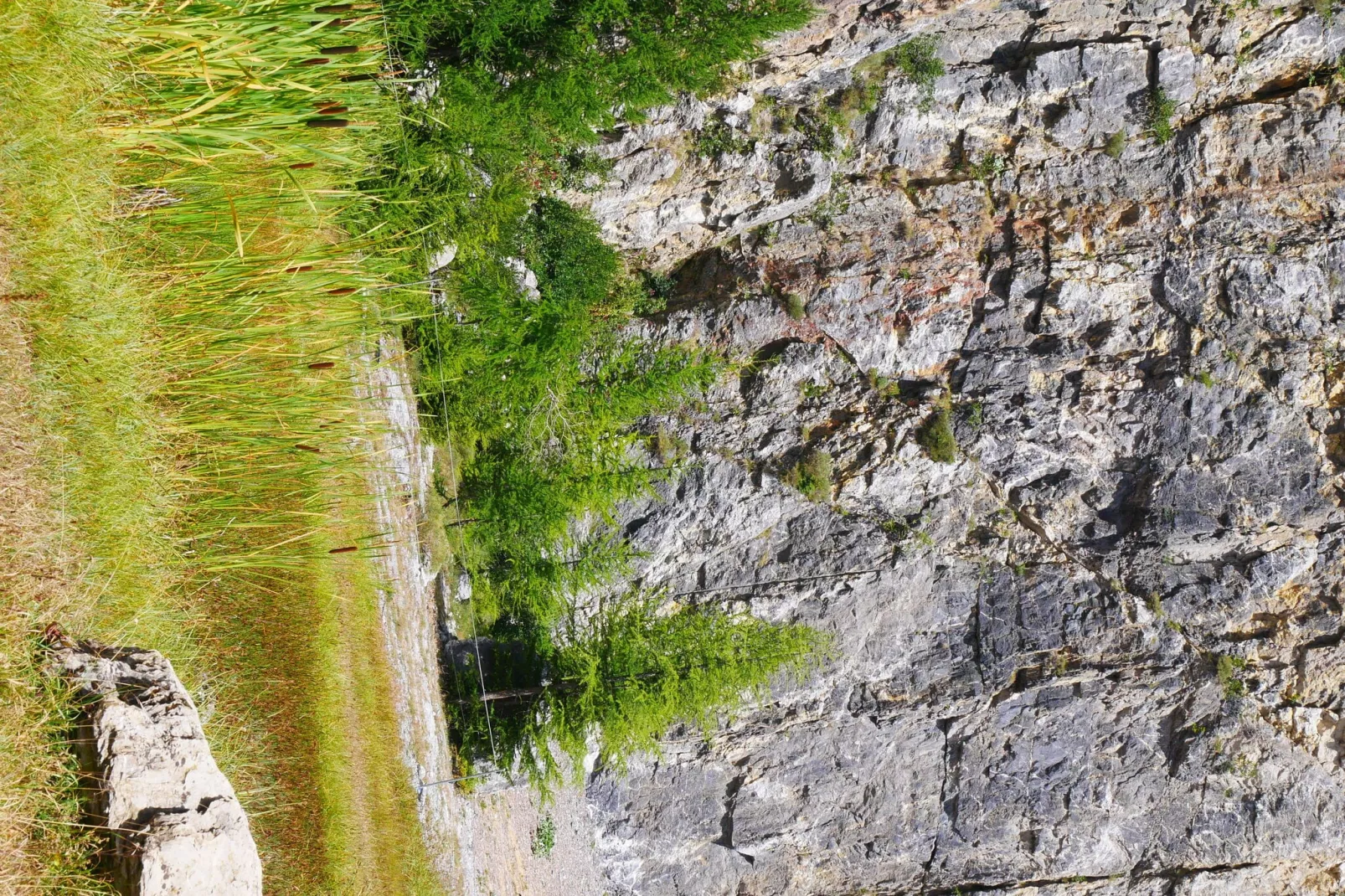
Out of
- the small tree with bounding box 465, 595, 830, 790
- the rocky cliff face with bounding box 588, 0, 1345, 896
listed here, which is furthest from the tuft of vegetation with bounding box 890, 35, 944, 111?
the small tree with bounding box 465, 595, 830, 790

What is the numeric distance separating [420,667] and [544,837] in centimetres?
255

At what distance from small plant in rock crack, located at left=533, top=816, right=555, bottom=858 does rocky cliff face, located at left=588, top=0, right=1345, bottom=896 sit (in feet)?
5.67

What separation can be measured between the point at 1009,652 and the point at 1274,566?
87.0 inches

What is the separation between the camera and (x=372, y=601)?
243 inches

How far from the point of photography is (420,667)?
6840 millimetres

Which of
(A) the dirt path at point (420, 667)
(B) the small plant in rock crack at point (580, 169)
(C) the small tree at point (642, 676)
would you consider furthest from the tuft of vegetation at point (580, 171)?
(C) the small tree at point (642, 676)

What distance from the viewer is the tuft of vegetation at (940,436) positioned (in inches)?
300

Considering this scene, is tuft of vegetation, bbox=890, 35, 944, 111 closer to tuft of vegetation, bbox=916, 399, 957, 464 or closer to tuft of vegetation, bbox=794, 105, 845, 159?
tuft of vegetation, bbox=794, 105, 845, 159

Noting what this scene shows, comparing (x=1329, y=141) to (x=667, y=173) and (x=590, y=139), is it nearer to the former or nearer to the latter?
(x=667, y=173)

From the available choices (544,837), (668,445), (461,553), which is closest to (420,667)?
(461,553)

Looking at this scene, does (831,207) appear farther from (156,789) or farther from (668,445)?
(156,789)

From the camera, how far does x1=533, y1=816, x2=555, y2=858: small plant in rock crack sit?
325 inches

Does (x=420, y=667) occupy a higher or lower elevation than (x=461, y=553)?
lower

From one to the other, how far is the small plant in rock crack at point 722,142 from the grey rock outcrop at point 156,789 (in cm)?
574
